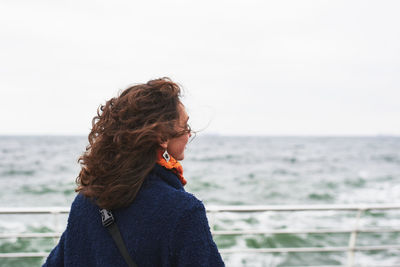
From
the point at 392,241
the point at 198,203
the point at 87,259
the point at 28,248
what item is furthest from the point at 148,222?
the point at 392,241

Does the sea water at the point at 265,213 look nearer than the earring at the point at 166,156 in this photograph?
No

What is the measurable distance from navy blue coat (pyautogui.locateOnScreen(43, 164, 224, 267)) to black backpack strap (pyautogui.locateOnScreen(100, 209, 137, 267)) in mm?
12

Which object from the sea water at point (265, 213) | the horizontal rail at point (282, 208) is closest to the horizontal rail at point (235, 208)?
the horizontal rail at point (282, 208)

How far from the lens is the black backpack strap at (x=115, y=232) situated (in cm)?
96

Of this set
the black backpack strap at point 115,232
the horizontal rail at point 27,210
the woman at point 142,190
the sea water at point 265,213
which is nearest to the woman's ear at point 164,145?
the woman at point 142,190

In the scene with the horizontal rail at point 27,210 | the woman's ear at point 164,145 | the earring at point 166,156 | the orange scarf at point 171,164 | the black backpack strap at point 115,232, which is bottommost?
the black backpack strap at point 115,232

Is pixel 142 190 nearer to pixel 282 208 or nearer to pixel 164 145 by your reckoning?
pixel 164 145

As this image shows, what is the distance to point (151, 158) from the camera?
39.8 inches

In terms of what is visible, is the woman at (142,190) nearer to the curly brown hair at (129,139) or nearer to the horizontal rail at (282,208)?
the curly brown hair at (129,139)

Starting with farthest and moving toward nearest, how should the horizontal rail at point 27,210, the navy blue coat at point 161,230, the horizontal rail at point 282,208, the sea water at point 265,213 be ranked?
the sea water at point 265,213 → the horizontal rail at point 282,208 → the horizontal rail at point 27,210 → the navy blue coat at point 161,230

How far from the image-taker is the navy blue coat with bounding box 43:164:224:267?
948 millimetres

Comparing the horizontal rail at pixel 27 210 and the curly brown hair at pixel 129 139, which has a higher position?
the horizontal rail at pixel 27 210

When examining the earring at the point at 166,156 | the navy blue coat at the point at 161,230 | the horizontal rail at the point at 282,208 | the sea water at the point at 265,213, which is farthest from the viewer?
the sea water at the point at 265,213

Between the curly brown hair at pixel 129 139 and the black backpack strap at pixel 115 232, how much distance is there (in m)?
0.03
